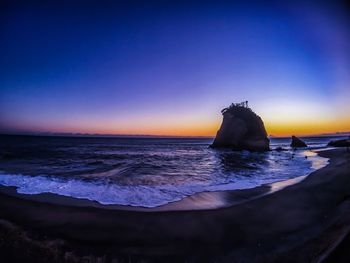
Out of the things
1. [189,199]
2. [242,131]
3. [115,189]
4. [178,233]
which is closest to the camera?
[178,233]

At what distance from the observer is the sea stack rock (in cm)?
4425

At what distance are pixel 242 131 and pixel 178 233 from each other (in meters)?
42.5

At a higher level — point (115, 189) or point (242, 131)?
point (242, 131)

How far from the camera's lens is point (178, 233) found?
579cm

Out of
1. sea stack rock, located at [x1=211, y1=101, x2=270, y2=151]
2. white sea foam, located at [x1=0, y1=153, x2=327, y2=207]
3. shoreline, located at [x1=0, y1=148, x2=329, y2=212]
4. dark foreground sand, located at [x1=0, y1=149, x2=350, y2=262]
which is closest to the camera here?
dark foreground sand, located at [x1=0, y1=149, x2=350, y2=262]

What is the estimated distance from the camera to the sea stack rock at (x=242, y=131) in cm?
4425

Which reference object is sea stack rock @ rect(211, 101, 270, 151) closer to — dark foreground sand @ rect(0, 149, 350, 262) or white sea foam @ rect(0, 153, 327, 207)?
white sea foam @ rect(0, 153, 327, 207)

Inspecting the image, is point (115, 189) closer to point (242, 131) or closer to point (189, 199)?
point (189, 199)

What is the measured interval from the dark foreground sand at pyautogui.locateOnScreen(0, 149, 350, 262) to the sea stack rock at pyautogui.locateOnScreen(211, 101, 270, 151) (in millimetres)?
36728

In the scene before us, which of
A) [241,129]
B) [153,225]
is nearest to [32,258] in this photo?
[153,225]

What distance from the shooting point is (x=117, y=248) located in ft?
16.4

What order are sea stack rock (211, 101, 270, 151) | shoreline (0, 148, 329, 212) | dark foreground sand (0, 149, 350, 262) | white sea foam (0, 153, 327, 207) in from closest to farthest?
dark foreground sand (0, 149, 350, 262), shoreline (0, 148, 329, 212), white sea foam (0, 153, 327, 207), sea stack rock (211, 101, 270, 151)

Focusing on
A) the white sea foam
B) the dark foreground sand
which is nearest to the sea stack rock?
the white sea foam

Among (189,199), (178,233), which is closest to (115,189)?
(189,199)
